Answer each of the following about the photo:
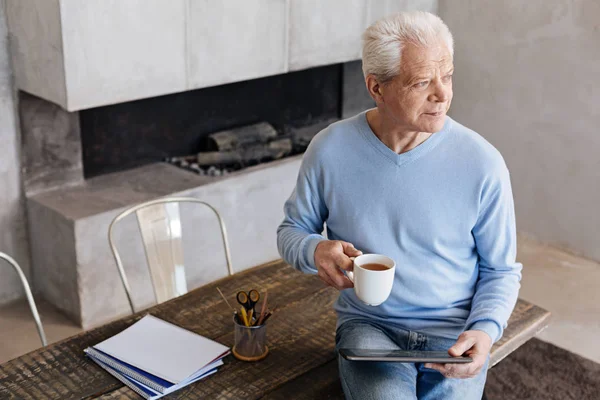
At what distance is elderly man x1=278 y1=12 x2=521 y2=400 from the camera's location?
1882 mm

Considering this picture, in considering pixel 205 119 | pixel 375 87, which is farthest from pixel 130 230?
pixel 375 87

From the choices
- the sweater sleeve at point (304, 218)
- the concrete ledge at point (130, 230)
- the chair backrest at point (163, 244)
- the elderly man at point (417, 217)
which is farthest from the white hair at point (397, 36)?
the concrete ledge at point (130, 230)

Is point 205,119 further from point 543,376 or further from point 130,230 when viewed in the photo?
point 543,376

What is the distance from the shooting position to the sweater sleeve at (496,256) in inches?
74.9

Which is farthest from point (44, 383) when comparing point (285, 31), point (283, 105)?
point (283, 105)

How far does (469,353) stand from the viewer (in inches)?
71.2

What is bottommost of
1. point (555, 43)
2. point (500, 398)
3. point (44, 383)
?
point (500, 398)

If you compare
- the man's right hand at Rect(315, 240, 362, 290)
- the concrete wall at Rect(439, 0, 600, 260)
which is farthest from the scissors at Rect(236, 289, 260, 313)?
the concrete wall at Rect(439, 0, 600, 260)

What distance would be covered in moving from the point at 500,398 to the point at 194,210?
1.62 meters

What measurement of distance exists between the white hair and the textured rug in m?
1.69

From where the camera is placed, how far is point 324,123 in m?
4.82

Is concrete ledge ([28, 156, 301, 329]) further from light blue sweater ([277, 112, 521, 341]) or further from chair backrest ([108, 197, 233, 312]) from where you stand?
light blue sweater ([277, 112, 521, 341])

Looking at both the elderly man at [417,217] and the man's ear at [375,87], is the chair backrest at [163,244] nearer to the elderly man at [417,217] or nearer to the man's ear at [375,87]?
the elderly man at [417,217]

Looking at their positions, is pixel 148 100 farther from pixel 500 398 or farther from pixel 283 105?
pixel 500 398
